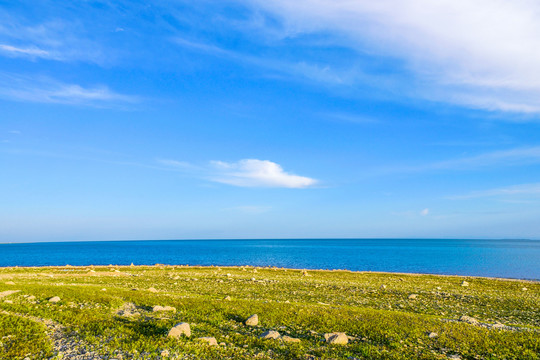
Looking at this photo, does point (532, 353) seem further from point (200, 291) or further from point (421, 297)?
point (200, 291)

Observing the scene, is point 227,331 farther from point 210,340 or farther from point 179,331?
point 179,331

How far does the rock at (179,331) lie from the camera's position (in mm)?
13730

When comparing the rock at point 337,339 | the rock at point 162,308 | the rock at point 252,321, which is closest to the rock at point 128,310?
the rock at point 162,308

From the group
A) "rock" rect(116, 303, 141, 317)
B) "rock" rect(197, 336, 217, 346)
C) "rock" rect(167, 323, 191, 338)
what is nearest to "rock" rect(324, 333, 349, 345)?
"rock" rect(197, 336, 217, 346)

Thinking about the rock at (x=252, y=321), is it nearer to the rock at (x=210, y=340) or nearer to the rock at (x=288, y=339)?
the rock at (x=288, y=339)

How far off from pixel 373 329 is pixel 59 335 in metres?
14.0

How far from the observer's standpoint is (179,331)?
45.7 ft

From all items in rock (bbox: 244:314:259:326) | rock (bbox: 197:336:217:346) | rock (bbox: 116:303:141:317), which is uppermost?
rock (bbox: 197:336:217:346)

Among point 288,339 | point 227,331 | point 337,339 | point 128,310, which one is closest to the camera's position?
point 337,339

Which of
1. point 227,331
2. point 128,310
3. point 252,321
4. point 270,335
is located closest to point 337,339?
point 270,335

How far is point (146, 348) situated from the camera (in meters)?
12.3

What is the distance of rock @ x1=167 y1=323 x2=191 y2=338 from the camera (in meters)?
13.7

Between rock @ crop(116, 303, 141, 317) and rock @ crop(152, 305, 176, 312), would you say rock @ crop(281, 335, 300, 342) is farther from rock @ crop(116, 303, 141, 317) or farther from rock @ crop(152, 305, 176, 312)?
rock @ crop(116, 303, 141, 317)

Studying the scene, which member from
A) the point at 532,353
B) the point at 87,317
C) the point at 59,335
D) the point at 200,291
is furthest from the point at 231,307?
the point at 532,353
